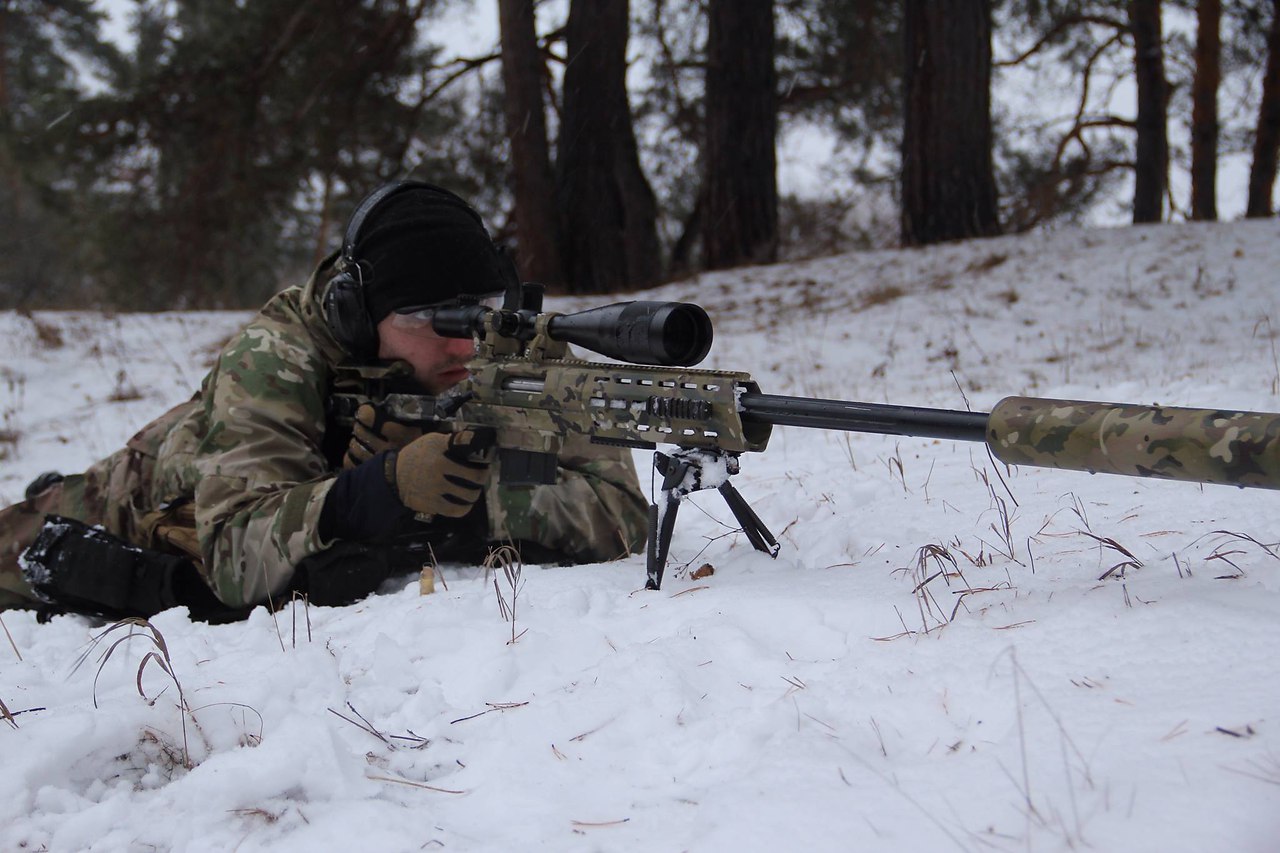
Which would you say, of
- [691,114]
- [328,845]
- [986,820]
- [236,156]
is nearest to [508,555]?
[328,845]

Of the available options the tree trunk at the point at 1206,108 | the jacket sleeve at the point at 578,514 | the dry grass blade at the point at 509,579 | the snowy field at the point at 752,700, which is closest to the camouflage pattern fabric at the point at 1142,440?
the snowy field at the point at 752,700

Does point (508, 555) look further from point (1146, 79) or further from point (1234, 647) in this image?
point (1146, 79)

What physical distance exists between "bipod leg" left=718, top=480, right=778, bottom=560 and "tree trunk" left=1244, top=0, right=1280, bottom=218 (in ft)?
46.7

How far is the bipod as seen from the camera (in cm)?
259

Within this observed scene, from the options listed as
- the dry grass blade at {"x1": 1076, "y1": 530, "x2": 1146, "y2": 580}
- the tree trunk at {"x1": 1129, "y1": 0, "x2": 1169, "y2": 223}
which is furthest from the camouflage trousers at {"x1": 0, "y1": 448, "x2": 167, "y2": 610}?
the tree trunk at {"x1": 1129, "y1": 0, "x2": 1169, "y2": 223}

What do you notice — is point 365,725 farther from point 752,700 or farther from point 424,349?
point 424,349

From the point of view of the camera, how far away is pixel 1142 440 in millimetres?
1891

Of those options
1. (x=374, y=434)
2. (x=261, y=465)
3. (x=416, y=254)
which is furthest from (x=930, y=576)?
(x=261, y=465)

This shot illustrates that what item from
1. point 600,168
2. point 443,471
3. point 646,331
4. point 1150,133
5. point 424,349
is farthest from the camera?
point 1150,133

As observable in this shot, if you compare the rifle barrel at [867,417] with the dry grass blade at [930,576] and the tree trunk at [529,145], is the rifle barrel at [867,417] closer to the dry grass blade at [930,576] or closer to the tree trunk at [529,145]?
the dry grass blade at [930,576]

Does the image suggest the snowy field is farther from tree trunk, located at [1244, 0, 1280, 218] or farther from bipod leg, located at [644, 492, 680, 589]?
tree trunk, located at [1244, 0, 1280, 218]

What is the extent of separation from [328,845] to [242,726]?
0.52 m

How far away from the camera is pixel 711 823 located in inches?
61.1

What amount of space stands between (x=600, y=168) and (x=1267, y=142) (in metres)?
10.8
